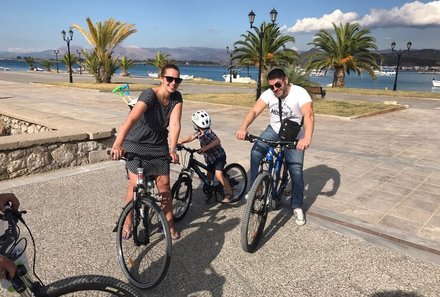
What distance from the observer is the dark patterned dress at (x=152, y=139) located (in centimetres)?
367

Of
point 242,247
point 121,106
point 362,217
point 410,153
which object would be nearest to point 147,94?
point 242,247

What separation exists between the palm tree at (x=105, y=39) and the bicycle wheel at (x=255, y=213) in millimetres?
28160

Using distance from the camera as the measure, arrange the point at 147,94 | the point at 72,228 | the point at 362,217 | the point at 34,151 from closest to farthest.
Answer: the point at 147,94, the point at 72,228, the point at 362,217, the point at 34,151

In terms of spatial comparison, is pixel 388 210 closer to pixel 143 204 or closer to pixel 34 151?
pixel 143 204

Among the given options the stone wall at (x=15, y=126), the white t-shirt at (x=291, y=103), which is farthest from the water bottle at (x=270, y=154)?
the stone wall at (x=15, y=126)

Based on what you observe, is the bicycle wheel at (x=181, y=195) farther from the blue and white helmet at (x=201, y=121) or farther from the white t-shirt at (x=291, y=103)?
the white t-shirt at (x=291, y=103)

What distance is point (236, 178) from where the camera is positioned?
215 inches

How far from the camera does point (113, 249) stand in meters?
3.88

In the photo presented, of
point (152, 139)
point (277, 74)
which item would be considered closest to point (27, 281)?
point (152, 139)

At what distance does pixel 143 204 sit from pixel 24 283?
4.96ft

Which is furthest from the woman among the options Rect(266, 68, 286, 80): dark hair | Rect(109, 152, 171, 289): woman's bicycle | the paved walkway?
Rect(266, 68, 286, 80): dark hair

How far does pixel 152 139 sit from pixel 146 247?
116 cm

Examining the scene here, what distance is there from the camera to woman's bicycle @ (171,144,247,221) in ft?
15.5

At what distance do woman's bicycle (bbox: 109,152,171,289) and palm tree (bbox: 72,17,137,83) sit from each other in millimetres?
28195
